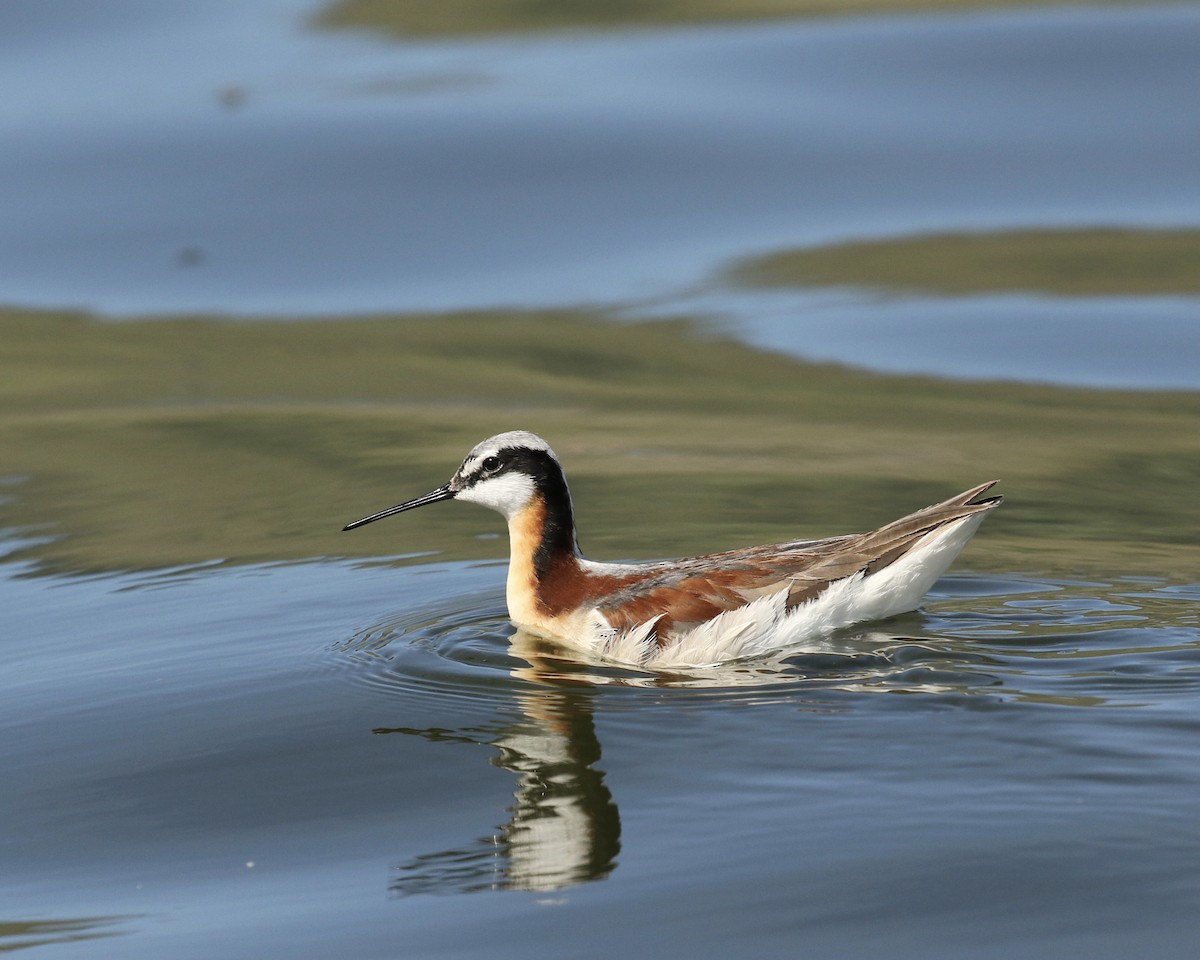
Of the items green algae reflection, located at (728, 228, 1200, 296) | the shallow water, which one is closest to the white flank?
the shallow water

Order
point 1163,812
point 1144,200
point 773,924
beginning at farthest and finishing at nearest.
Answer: point 1144,200
point 1163,812
point 773,924

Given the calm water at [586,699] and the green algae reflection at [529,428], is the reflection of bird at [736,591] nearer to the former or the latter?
the calm water at [586,699]

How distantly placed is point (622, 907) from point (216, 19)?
67.8ft

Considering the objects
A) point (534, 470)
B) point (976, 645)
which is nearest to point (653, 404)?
point (534, 470)

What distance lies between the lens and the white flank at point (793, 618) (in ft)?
30.0

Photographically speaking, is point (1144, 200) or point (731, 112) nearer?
point (1144, 200)

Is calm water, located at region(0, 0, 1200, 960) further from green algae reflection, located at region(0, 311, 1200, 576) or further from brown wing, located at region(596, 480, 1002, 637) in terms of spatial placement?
brown wing, located at region(596, 480, 1002, 637)

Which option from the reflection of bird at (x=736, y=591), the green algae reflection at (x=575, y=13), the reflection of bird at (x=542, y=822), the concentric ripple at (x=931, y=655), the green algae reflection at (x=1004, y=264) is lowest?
the reflection of bird at (x=542, y=822)

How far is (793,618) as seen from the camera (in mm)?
9203

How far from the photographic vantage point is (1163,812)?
22.4ft

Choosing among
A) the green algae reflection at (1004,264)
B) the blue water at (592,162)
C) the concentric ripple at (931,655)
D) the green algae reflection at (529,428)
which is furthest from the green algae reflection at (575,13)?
the concentric ripple at (931,655)

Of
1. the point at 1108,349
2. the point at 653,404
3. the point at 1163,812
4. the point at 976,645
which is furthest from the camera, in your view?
the point at 1108,349

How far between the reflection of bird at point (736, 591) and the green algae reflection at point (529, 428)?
3.55ft

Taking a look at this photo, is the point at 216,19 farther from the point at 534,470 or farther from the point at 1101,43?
the point at 534,470
